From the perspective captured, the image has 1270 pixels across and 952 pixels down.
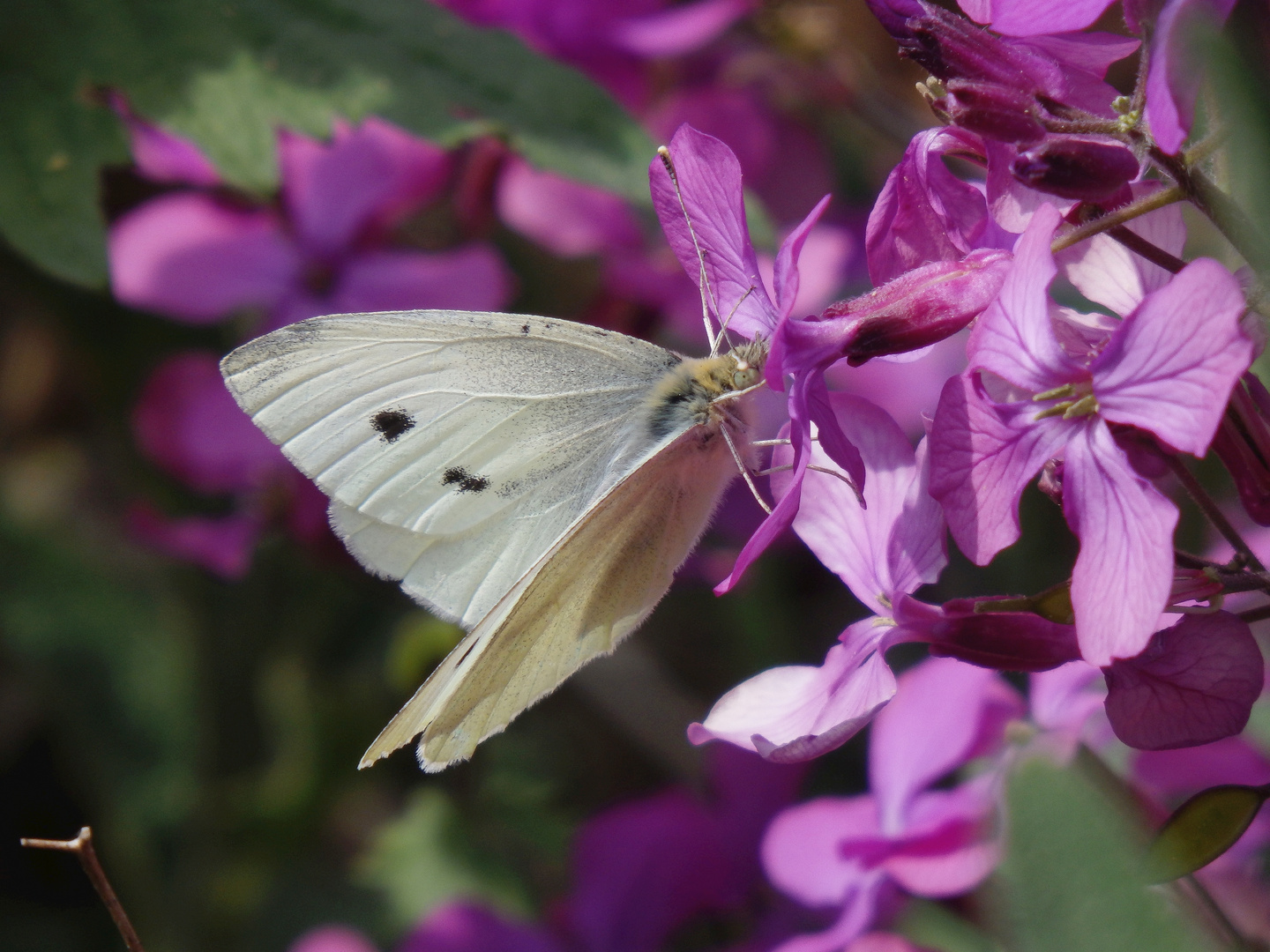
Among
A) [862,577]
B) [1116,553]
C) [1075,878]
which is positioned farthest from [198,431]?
[1075,878]

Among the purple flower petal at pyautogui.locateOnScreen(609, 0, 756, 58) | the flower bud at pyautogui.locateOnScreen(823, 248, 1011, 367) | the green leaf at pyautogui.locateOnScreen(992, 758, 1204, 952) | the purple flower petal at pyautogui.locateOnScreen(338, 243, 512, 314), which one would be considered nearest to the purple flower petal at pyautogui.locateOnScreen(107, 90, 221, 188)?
the purple flower petal at pyautogui.locateOnScreen(338, 243, 512, 314)

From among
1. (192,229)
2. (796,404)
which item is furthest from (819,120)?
(796,404)

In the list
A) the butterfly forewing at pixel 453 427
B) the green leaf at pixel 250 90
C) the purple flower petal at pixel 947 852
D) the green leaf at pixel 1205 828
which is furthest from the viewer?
the green leaf at pixel 250 90

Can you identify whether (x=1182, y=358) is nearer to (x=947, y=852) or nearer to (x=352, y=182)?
(x=947, y=852)

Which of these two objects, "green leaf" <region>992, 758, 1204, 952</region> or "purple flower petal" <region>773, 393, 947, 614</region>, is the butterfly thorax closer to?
"purple flower petal" <region>773, 393, 947, 614</region>

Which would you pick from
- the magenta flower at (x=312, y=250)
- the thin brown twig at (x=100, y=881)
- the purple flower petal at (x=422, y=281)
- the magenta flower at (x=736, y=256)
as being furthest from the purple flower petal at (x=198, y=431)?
the magenta flower at (x=736, y=256)

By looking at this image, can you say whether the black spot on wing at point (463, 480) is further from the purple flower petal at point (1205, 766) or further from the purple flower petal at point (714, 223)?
the purple flower petal at point (1205, 766)
